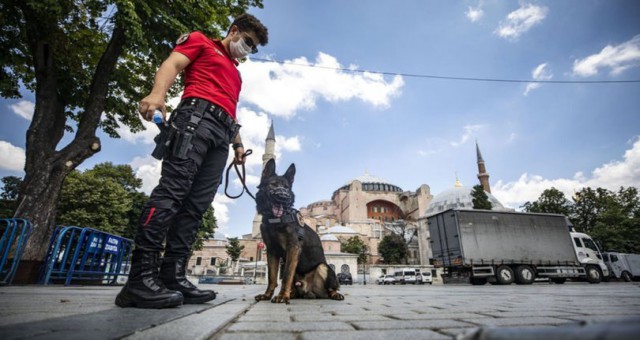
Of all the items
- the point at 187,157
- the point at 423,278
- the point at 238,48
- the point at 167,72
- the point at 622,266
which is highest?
the point at 238,48

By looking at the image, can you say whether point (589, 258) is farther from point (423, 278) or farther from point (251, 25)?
point (251, 25)

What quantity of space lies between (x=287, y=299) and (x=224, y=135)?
1.68m

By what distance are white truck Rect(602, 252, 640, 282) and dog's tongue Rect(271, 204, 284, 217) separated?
25.9 metres

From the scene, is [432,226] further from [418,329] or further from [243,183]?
[418,329]

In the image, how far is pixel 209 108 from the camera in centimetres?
257

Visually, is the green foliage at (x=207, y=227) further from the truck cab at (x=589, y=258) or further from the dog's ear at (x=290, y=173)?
the truck cab at (x=589, y=258)

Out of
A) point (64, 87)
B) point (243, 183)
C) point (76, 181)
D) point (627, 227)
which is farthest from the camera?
point (627, 227)

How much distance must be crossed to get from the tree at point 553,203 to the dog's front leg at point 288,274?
37.3 meters

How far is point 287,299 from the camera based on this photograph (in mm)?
2861

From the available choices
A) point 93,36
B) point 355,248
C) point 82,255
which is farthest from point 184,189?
point 355,248

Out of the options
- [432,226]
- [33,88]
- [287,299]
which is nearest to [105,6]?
[33,88]

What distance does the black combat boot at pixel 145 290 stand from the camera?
193 centimetres

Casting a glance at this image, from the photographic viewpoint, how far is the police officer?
212cm

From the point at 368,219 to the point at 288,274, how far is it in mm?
59208
